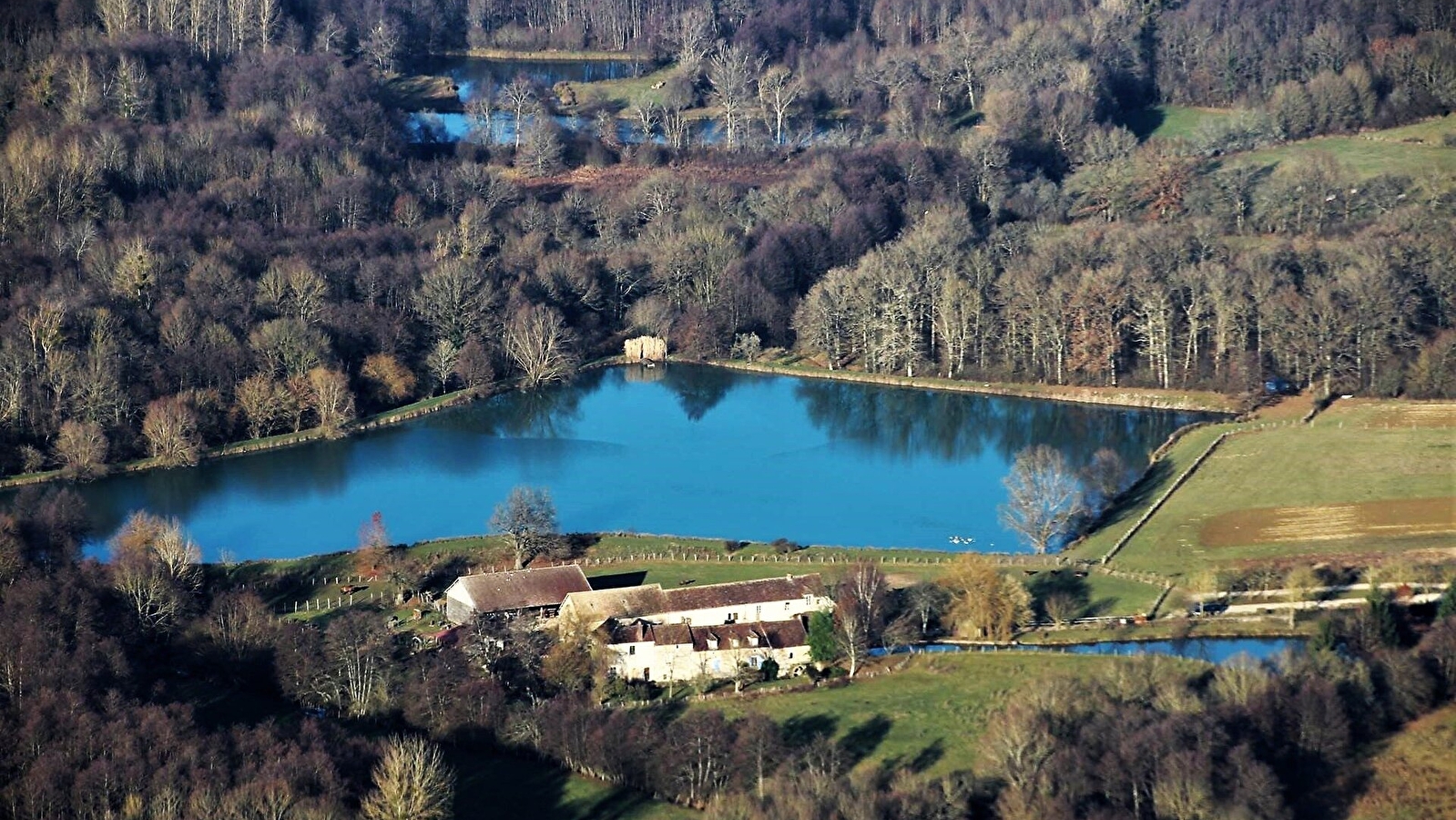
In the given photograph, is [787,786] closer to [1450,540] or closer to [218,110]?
[1450,540]

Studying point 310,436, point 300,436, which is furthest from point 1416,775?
point 300,436

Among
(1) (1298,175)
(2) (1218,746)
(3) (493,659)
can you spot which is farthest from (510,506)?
(1) (1298,175)

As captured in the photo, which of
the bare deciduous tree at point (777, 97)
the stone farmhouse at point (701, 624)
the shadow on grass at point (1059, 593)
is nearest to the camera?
the stone farmhouse at point (701, 624)

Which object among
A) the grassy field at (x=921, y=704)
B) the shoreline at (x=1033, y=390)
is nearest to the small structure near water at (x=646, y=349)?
the shoreline at (x=1033, y=390)

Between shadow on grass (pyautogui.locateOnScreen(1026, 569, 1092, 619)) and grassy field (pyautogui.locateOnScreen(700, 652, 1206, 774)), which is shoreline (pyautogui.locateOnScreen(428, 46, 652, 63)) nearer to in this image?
shadow on grass (pyautogui.locateOnScreen(1026, 569, 1092, 619))

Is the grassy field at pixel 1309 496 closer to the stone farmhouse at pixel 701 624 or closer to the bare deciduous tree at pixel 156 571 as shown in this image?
the stone farmhouse at pixel 701 624

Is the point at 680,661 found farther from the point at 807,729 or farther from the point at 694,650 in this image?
the point at 807,729
